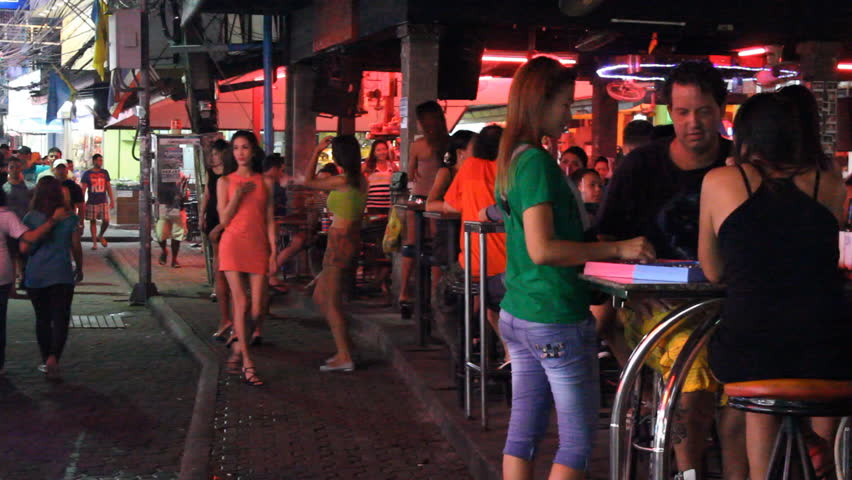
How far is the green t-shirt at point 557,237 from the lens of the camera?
12.7 ft

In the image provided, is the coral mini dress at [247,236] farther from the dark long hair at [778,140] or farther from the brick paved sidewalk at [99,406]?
the dark long hair at [778,140]

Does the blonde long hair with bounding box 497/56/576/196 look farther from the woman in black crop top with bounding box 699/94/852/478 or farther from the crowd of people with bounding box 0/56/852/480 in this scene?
the woman in black crop top with bounding box 699/94/852/478

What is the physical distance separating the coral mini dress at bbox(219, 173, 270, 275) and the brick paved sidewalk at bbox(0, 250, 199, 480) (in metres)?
1.09

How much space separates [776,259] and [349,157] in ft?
19.3

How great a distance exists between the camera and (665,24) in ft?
43.2

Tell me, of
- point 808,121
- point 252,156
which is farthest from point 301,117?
point 808,121

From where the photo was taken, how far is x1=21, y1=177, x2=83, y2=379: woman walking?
29.6 ft

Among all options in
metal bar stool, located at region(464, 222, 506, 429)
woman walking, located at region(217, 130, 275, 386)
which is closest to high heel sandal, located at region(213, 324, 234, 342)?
woman walking, located at region(217, 130, 275, 386)

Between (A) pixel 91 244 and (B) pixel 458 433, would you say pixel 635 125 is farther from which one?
(A) pixel 91 244

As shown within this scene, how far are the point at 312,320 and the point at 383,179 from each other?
219 cm

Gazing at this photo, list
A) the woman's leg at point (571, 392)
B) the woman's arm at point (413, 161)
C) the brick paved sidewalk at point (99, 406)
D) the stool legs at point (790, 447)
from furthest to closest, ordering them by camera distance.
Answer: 1. the woman's arm at point (413, 161)
2. the brick paved sidewalk at point (99, 406)
3. the woman's leg at point (571, 392)
4. the stool legs at point (790, 447)

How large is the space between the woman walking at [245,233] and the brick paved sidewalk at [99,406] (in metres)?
0.67

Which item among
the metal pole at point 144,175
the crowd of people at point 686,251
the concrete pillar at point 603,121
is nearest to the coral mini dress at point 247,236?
the crowd of people at point 686,251

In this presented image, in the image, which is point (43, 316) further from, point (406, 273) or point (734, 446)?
point (734, 446)
